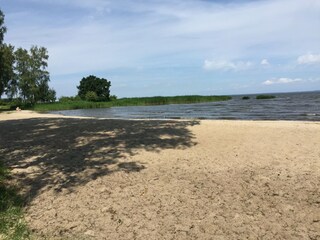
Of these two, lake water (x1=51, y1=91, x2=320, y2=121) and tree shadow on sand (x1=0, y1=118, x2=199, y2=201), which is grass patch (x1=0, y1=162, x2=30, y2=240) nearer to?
tree shadow on sand (x1=0, y1=118, x2=199, y2=201)

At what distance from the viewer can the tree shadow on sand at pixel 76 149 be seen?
334 inches

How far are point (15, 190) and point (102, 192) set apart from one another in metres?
1.95

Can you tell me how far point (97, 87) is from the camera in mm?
92688

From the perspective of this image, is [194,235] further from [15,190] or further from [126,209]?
[15,190]

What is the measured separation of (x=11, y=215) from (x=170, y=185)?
3177mm

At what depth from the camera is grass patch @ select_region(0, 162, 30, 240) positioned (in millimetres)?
6043

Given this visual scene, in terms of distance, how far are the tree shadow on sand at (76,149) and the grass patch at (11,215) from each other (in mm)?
316

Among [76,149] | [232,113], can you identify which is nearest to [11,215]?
[76,149]

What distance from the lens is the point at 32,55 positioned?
237 ft

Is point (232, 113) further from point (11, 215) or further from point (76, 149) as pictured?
point (11, 215)

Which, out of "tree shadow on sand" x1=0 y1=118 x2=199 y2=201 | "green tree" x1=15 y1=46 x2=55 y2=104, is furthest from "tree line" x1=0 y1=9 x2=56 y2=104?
"tree shadow on sand" x1=0 y1=118 x2=199 y2=201

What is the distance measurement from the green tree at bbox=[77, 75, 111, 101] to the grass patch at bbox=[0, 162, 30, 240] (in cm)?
8447

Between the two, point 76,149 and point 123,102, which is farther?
point 123,102

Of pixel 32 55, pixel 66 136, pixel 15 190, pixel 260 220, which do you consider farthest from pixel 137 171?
pixel 32 55
